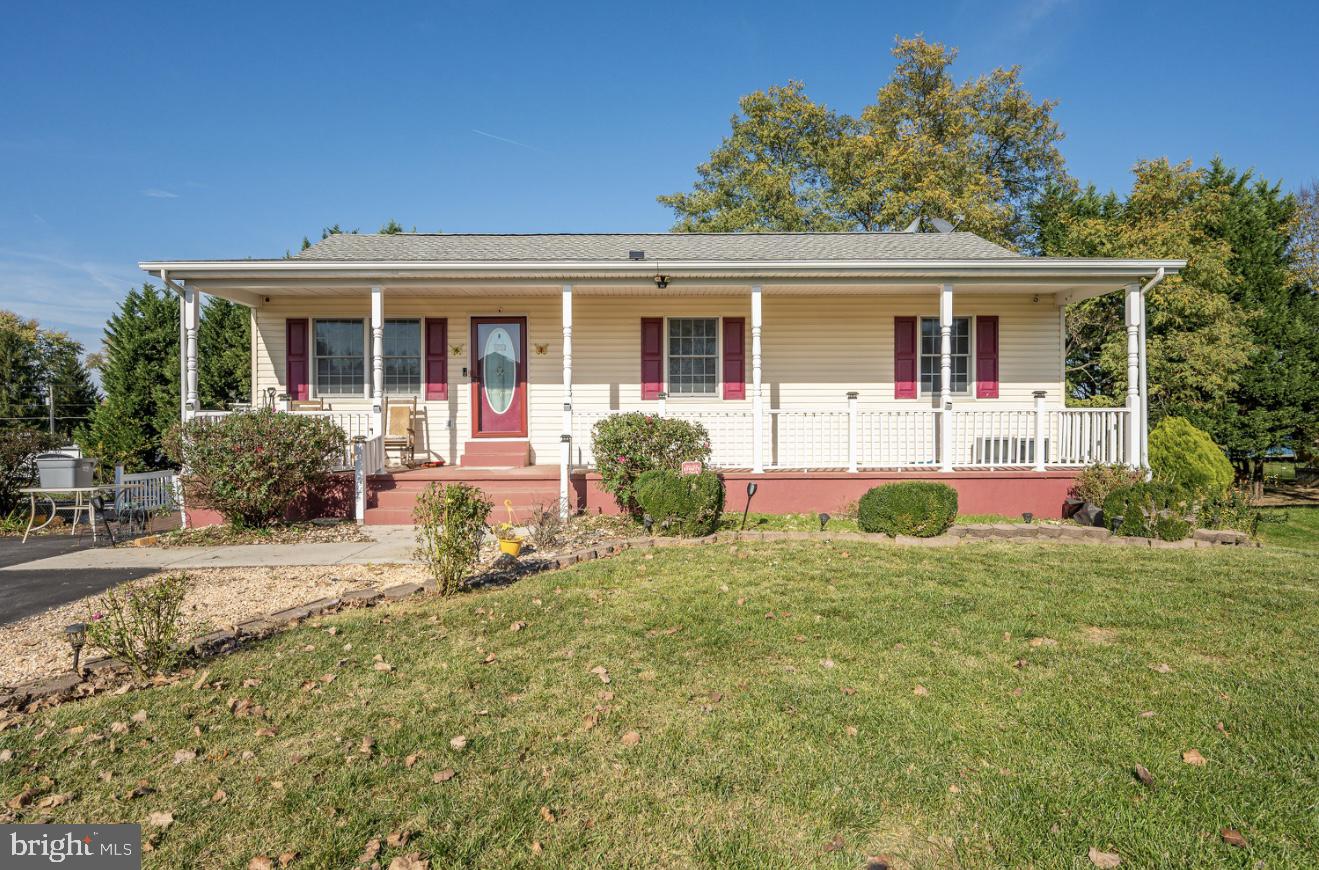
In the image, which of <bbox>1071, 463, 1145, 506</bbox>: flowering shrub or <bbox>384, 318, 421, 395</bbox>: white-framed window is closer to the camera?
<bbox>1071, 463, 1145, 506</bbox>: flowering shrub

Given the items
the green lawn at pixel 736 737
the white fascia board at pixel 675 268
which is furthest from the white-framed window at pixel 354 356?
the green lawn at pixel 736 737

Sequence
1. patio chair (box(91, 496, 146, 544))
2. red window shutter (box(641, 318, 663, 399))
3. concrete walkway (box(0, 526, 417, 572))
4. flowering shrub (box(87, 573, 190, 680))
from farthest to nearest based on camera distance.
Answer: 1. red window shutter (box(641, 318, 663, 399))
2. patio chair (box(91, 496, 146, 544))
3. concrete walkway (box(0, 526, 417, 572))
4. flowering shrub (box(87, 573, 190, 680))

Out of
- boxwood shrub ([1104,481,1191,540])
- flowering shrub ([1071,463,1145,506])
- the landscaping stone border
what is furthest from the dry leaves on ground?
flowering shrub ([1071,463,1145,506])

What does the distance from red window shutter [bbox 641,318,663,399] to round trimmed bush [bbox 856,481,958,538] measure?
5.04 meters

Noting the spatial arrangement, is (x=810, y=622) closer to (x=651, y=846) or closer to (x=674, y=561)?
(x=674, y=561)

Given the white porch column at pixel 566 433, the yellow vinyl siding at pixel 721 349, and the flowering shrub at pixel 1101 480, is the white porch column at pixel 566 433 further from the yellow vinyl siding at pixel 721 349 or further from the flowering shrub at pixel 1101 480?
the flowering shrub at pixel 1101 480

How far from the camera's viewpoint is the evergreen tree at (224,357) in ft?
50.6

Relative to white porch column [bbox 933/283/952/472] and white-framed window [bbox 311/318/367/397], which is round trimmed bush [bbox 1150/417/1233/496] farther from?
white-framed window [bbox 311/318/367/397]

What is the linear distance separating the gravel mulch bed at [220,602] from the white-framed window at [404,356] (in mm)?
5303

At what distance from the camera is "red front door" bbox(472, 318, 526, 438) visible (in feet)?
36.7

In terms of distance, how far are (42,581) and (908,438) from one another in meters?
10.4

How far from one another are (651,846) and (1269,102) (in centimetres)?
2697

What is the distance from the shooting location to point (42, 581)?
237 inches

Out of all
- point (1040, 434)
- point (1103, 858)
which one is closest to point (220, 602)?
point (1103, 858)
